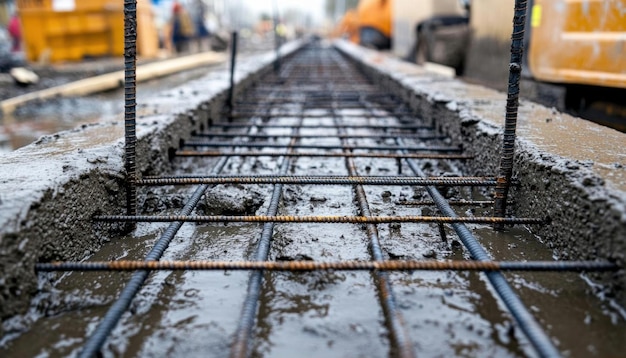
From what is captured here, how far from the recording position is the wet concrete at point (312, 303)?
1485mm

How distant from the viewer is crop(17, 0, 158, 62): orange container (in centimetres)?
1319

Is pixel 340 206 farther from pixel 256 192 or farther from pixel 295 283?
pixel 295 283

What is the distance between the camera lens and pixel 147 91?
9.41m

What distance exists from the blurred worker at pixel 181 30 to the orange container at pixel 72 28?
5.19m

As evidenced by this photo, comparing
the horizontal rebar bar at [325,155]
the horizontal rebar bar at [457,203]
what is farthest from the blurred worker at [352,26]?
the horizontal rebar bar at [457,203]

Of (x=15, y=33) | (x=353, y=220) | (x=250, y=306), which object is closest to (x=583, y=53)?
(x=353, y=220)

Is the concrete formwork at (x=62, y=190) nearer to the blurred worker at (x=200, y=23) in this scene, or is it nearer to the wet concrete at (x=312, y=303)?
the wet concrete at (x=312, y=303)

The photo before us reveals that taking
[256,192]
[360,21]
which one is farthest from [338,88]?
[360,21]

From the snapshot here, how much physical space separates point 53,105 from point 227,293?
282 inches

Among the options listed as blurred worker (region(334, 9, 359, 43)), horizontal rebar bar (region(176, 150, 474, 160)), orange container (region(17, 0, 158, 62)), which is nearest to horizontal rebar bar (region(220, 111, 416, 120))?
horizontal rebar bar (region(176, 150, 474, 160))

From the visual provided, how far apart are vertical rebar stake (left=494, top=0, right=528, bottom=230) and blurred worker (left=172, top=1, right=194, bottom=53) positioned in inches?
757

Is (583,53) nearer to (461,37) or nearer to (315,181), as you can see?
(315,181)

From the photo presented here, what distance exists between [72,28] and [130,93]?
1309 cm

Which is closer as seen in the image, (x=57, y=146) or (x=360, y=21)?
(x=57, y=146)
